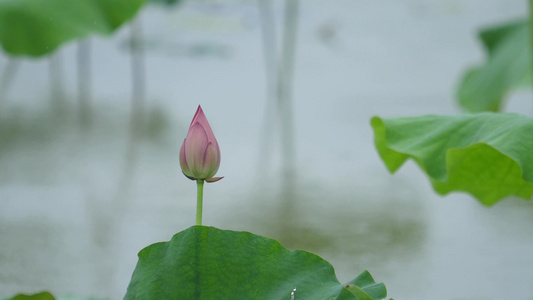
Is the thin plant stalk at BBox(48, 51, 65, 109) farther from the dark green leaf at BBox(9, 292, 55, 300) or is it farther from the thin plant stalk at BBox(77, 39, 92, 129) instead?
the dark green leaf at BBox(9, 292, 55, 300)

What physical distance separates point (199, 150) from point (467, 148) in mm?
227

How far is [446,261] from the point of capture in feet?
4.43

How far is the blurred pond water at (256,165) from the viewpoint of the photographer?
133 cm

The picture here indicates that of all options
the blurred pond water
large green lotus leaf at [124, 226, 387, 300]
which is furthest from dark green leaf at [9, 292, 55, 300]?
the blurred pond water

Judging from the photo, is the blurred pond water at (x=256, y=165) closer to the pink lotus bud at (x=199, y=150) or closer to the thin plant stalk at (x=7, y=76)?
the thin plant stalk at (x=7, y=76)

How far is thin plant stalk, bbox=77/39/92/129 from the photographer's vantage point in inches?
81.7

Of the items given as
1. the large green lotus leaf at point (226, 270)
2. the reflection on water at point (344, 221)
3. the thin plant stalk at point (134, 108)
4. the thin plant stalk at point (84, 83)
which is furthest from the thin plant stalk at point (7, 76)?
the large green lotus leaf at point (226, 270)

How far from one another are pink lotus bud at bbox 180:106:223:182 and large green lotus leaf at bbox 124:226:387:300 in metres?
0.05

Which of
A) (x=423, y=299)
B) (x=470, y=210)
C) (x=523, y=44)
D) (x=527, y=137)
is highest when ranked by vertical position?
(x=523, y=44)

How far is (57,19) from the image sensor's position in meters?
0.96

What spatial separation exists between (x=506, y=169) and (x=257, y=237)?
30cm

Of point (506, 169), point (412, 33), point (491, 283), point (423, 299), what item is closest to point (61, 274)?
point (423, 299)

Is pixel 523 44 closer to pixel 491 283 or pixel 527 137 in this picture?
pixel 491 283

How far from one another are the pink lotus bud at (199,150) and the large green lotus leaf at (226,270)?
0.05 metres
